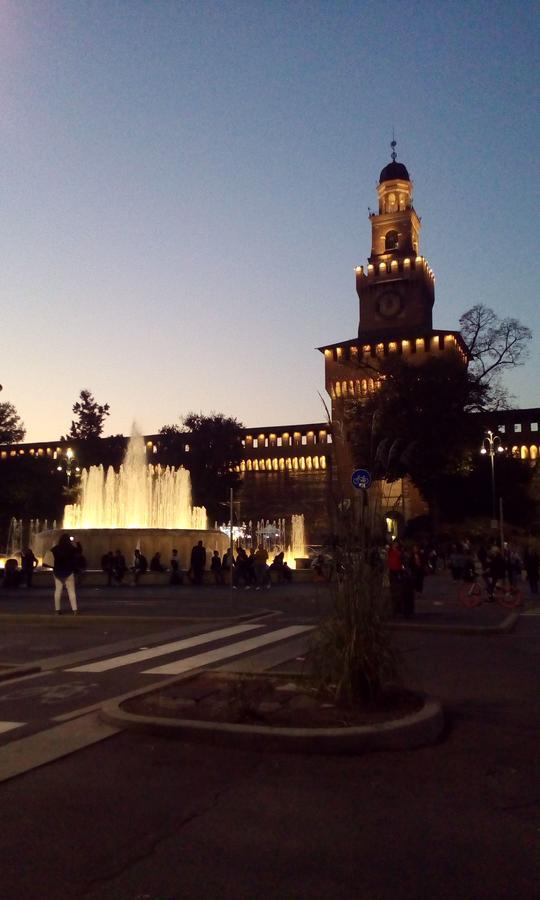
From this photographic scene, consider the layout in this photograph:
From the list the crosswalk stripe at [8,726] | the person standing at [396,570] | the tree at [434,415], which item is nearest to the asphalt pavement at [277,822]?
the crosswalk stripe at [8,726]

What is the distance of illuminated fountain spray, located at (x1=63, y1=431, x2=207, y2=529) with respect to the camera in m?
43.2

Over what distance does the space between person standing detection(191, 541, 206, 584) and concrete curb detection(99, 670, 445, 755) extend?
25.4 metres

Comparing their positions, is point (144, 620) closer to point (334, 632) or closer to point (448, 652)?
point (448, 652)

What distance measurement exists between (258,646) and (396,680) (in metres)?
5.62

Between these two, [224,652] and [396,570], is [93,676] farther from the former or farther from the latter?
[396,570]

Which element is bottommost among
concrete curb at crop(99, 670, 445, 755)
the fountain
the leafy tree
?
concrete curb at crop(99, 670, 445, 755)

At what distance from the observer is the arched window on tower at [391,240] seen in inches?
4284

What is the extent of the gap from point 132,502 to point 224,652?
32.0 meters

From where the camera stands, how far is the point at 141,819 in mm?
4777

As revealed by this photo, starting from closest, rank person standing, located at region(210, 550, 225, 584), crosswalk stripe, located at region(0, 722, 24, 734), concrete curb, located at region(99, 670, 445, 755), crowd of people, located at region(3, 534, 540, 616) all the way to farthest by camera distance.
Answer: concrete curb, located at region(99, 670, 445, 755) → crosswalk stripe, located at region(0, 722, 24, 734) → crowd of people, located at region(3, 534, 540, 616) → person standing, located at region(210, 550, 225, 584)

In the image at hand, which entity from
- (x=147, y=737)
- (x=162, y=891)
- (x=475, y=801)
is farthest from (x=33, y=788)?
(x=475, y=801)

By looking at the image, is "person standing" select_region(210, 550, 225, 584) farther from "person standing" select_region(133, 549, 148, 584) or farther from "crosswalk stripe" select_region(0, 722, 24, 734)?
"crosswalk stripe" select_region(0, 722, 24, 734)

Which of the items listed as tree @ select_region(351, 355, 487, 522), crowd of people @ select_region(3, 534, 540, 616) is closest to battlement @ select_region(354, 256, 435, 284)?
tree @ select_region(351, 355, 487, 522)

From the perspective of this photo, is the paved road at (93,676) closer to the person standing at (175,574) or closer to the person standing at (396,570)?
the person standing at (396,570)
